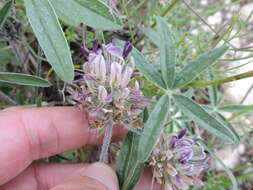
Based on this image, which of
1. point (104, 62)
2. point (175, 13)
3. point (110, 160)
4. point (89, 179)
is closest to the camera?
point (104, 62)

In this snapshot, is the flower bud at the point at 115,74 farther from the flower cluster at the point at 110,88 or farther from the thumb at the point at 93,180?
the thumb at the point at 93,180

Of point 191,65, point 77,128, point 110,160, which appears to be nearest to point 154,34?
point 191,65

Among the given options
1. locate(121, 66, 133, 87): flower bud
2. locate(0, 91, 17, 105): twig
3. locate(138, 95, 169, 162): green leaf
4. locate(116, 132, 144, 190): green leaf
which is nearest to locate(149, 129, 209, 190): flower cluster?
locate(116, 132, 144, 190): green leaf

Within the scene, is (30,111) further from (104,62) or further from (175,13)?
(175,13)

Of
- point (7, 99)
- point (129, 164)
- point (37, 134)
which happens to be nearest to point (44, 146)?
point (37, 134)

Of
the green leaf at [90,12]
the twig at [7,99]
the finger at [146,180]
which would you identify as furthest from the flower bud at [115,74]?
the twig at [7,99]

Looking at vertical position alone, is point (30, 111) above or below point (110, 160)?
above
